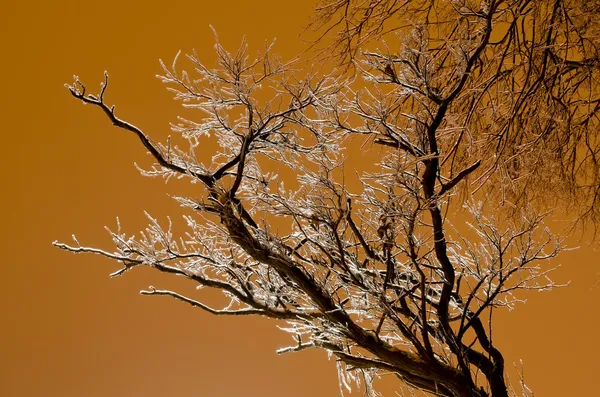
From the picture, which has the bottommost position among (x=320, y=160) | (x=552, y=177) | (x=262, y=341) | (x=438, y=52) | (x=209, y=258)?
(x=209, y=258)

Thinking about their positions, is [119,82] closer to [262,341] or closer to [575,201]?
[262,341]

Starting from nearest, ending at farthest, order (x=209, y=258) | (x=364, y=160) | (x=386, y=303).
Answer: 1. (x=386, y=303)
2. (x=209, y=258)
3. (x=364, y=160)

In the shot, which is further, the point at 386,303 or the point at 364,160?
the point at 364,160

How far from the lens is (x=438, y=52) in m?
1.96

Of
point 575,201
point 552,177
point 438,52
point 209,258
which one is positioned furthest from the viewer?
point 575,201

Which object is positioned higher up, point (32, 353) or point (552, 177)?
point (32, 353)

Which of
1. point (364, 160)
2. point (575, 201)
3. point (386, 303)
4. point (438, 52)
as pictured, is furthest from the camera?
point (364, 160)

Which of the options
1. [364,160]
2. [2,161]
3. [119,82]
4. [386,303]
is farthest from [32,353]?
[386,303]

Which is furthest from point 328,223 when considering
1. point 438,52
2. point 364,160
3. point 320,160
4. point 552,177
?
point 364,160

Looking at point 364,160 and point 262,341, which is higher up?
point 364,160

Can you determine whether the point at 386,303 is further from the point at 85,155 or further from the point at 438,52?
the point at 85,155

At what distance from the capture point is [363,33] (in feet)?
6.60

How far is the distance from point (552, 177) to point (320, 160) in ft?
2.80

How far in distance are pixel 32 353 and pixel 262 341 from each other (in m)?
1.67
